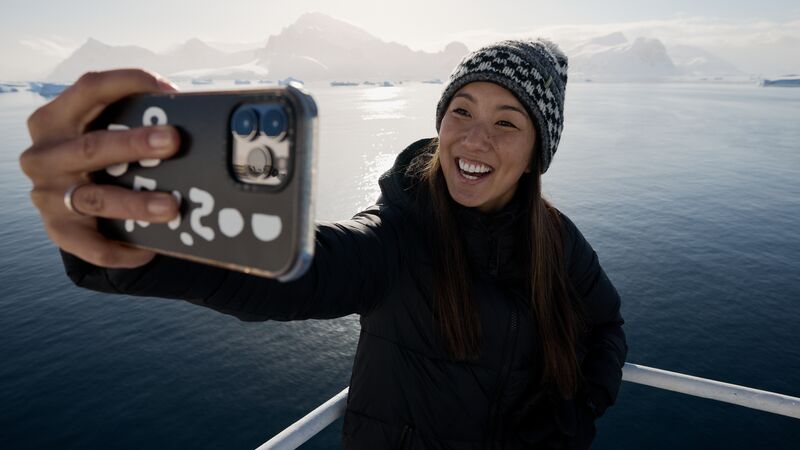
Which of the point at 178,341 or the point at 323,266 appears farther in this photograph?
the point at 178,341

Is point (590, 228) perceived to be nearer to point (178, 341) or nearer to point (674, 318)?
point (674, 318)

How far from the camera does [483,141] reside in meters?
2.22

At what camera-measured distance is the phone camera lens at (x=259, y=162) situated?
0.92 metres

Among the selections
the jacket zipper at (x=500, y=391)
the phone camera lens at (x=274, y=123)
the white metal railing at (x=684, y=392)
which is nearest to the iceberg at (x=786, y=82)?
the white metal railing at (x=684, y=392)

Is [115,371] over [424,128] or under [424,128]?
under

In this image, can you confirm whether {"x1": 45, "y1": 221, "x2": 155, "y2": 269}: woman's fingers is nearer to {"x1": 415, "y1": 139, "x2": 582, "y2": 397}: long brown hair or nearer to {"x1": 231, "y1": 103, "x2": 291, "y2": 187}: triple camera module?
{"x1": 231, "y1": 103, "x2": 291, "y2": 187}: triple camera module

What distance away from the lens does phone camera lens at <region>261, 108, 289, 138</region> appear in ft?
2.93

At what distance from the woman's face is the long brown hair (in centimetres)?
10

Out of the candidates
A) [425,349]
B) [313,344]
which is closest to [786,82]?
[313,344]

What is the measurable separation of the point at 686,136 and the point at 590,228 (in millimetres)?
32363

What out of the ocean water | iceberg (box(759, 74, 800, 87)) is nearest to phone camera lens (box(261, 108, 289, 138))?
the ocean water

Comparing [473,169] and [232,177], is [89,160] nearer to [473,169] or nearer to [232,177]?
[232,177]

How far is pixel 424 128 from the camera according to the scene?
180 feet

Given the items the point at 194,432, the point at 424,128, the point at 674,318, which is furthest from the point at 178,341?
the point at 424,128
